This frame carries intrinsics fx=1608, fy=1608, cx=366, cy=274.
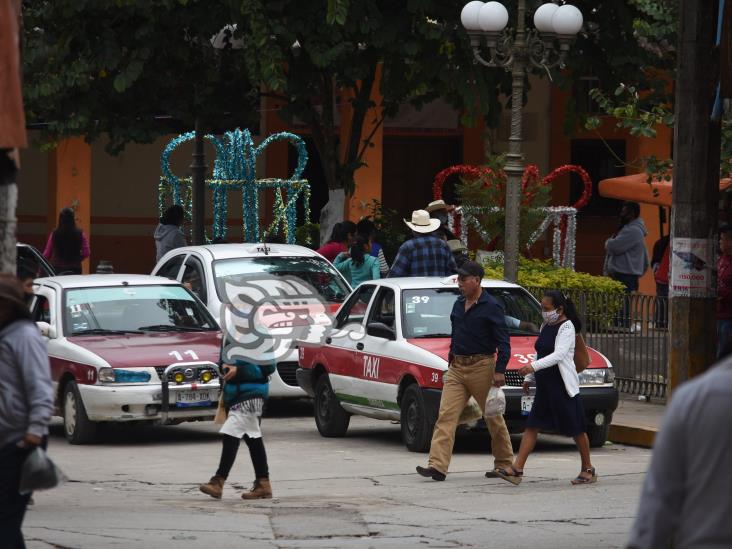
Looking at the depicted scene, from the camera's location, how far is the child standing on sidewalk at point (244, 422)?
37.5ft

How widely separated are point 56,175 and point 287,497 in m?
20.6

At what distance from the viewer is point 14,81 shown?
27.0 ft

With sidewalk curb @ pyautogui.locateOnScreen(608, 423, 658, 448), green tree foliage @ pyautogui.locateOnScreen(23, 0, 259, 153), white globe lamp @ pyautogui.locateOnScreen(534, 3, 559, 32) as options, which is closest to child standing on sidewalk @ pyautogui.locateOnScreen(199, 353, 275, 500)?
sidewalk curb @ pyautogui.locateOnScreen(608, 423, 658, 448)

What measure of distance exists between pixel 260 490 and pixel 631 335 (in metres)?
7.84

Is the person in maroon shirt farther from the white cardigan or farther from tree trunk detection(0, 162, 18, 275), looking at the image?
tree trunk detection(0, 162, 18, 275)

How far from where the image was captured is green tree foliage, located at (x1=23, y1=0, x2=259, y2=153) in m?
20.2

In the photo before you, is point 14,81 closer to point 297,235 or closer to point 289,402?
point 289,402

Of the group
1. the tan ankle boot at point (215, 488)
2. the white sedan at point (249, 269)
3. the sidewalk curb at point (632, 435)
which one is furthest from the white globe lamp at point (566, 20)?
the tan ankle boot at point (215, 488)

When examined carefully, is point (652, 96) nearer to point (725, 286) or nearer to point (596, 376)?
point (725, 286)

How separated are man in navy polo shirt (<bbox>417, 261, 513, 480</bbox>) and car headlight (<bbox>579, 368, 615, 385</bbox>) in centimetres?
202

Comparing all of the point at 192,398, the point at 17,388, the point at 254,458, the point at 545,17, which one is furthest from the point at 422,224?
the point at 17,388

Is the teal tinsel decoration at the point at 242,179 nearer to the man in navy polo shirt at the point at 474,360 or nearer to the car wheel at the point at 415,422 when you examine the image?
the car wheel at the point at 415,422

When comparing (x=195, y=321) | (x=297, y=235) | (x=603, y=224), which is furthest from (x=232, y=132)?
(x=603, y=224)

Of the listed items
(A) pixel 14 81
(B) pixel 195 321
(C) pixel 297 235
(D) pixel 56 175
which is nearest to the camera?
(A) pixel 14 81
